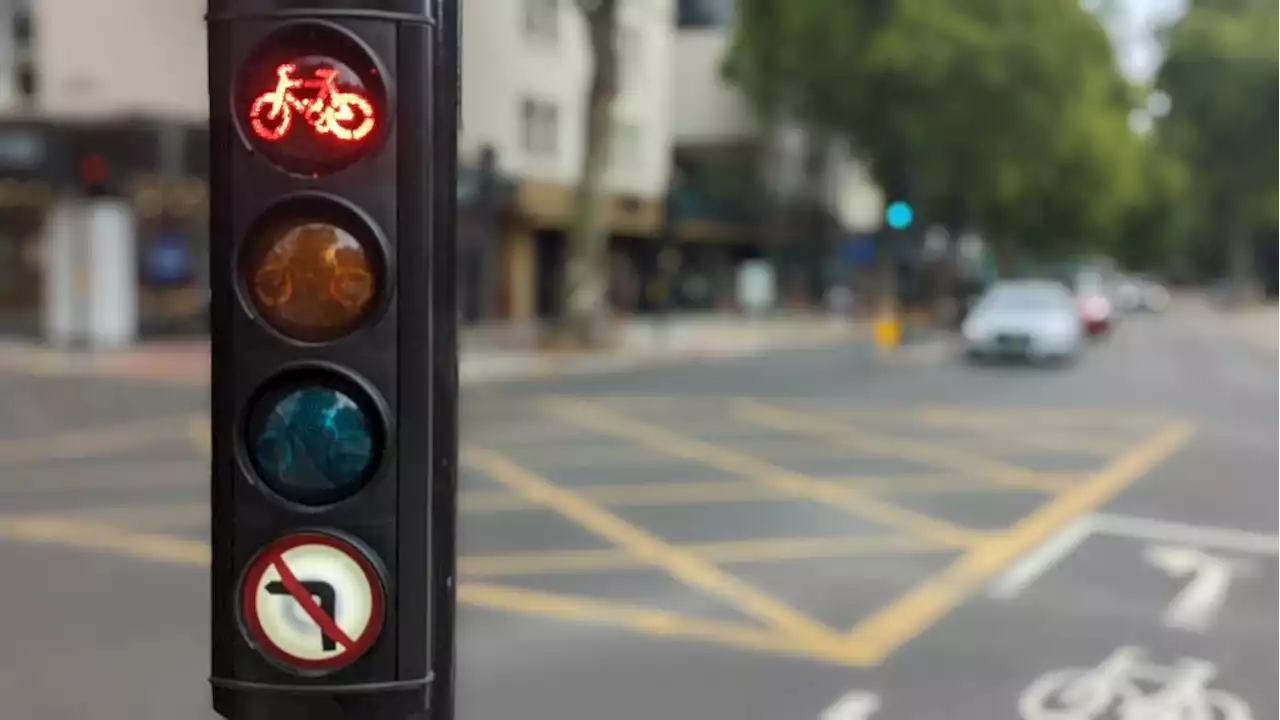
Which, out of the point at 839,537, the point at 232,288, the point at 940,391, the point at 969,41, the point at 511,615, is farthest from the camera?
the point at 969,41

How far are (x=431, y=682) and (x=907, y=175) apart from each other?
25.3 m

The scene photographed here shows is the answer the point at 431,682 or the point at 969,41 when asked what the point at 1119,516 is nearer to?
the point at 431,682

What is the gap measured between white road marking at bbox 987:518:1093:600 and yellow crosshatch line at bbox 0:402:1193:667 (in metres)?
0.09

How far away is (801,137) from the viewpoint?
50.2 metres

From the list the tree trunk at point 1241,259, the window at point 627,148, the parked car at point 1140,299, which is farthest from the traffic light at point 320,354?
the tree trunk at point 1241,259

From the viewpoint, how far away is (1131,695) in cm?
584

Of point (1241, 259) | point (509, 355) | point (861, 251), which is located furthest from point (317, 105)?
point (1241, 259)

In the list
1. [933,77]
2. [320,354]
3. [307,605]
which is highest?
[933,77]

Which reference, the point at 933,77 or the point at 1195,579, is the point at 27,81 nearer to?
the point at 933,77

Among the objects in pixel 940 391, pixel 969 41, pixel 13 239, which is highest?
pixel 969 41

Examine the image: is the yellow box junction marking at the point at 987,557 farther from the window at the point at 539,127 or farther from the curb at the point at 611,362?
the window at the point at 539,127

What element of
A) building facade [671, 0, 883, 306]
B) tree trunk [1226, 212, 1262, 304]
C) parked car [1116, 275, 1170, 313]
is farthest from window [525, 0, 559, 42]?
tree trunk [1226, 212, 1262, 304]

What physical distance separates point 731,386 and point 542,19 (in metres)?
14.8

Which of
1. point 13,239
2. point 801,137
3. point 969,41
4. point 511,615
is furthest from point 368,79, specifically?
point 801,137
